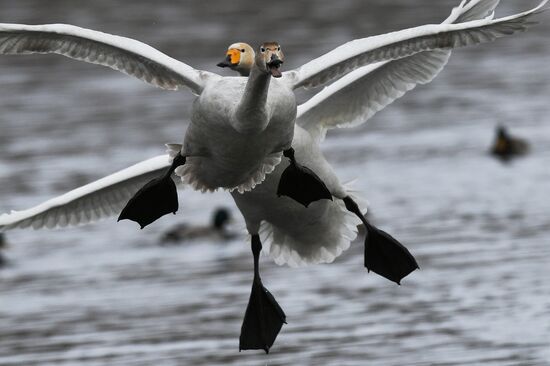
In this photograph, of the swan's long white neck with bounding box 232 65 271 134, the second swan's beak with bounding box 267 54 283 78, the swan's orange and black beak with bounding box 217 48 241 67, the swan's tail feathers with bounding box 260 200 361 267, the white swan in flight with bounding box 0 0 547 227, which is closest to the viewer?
the second swan's beak with bounding box 267 54 283 78

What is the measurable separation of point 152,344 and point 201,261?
3.39 m

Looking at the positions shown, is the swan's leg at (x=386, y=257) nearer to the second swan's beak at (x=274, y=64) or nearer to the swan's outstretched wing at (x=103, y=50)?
the swan's outstretched wing at (x=103, y=50)

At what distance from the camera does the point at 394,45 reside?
1014 centimetres

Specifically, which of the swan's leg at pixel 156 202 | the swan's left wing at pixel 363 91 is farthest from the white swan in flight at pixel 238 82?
the swan's left wing at pixel 363 91

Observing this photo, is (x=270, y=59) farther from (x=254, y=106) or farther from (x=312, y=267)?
(x=312, y=267)

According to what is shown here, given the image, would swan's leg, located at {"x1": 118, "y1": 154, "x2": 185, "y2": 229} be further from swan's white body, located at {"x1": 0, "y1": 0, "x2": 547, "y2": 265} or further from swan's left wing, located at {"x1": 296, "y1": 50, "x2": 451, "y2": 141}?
swan's left wing, located at {"x1": 296, "y1": 50, "x2": 451, "y2": 141}

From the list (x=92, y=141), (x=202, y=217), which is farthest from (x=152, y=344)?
(x=92, y=141)

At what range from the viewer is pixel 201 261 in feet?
53.1

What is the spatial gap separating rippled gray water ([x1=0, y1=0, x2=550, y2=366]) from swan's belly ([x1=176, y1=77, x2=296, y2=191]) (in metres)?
2.24

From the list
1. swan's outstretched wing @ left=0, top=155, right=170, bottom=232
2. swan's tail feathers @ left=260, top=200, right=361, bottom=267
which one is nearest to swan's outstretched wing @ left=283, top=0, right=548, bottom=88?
swan's tail feathers @ left=260, top=200, right=361, bottom=267

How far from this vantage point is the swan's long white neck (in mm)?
9430

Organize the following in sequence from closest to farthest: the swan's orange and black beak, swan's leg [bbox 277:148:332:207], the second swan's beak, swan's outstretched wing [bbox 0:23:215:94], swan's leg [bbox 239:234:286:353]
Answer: the second swan's beak < the swan's orange and black beak < swan's outstretched wing [bbox 0:23:215:94] < swan's leg [bbox 277:148:332:207] < swan's leg [bbox 239:234:286:353]

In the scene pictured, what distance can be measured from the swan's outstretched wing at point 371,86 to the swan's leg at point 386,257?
800 mm

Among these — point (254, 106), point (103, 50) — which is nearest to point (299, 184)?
point (254, 106)
